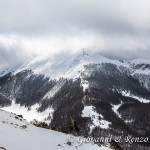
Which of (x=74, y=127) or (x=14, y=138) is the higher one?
(x=74, y=127)

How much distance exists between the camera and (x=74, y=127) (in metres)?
60.6

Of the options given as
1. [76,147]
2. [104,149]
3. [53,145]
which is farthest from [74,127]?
[53,145]

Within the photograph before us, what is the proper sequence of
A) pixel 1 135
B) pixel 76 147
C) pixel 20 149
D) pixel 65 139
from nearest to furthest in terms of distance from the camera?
1. pixel 20 149
2. pixel 1 135
3. pixel 76 147
4. pixel 65 139

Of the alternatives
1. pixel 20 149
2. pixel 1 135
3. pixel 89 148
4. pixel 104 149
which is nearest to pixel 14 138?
pixel 1 135

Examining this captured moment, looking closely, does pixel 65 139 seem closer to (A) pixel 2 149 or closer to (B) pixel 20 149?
(B) pixel 20 149

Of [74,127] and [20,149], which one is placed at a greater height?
[74,127]

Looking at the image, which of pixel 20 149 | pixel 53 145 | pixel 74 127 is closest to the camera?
pixel 20 149

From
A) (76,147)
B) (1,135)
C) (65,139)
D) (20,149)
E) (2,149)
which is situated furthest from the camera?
(65,139)

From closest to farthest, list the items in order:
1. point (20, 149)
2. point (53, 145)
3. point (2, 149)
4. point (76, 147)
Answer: point (2, 149), point (20, 149), point (53, 145), point (76, 147)

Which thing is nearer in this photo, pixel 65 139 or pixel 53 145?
pixel 53 145

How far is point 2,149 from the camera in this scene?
2595 cm

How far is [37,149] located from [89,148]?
14.0 meters

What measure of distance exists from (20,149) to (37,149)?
3800 mm

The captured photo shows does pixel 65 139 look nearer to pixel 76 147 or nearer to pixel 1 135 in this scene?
pixel 76 147
